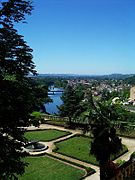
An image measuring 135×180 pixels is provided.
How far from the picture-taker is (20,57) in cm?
1377

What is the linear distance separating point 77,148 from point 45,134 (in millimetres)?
7113

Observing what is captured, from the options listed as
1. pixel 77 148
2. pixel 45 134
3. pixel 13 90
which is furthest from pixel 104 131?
pixel 45 134

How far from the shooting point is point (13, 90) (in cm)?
1284

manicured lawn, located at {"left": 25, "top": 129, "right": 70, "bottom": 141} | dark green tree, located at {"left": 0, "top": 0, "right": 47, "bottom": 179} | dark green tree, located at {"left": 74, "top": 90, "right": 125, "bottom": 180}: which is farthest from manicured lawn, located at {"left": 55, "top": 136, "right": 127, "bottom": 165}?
dark green tree, located at {"left": 0, "top": 0, "right": 47, "bottom": 179}

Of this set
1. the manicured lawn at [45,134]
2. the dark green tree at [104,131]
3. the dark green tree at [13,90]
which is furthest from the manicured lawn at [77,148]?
the dark green tree at [13,90]

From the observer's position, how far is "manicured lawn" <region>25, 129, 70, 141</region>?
3397cm

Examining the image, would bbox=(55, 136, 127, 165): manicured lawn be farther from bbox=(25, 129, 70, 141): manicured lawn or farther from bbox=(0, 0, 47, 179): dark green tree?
bbox=(0, 0, 47, 179): dark green tree

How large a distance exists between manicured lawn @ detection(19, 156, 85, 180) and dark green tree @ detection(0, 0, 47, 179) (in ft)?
30.0

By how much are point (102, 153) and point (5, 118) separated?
275 inches

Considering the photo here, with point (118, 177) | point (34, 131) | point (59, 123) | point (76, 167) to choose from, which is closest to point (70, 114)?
point (59, 123)

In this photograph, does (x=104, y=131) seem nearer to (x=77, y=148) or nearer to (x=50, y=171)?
(x=50, y=171)

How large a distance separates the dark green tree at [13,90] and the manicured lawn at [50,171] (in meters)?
9.16

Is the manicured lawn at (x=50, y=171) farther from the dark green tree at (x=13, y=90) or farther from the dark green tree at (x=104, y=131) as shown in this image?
the dark green tree at (x=13, y=90)

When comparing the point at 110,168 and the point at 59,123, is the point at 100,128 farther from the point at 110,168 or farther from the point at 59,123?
the point at 59,123
